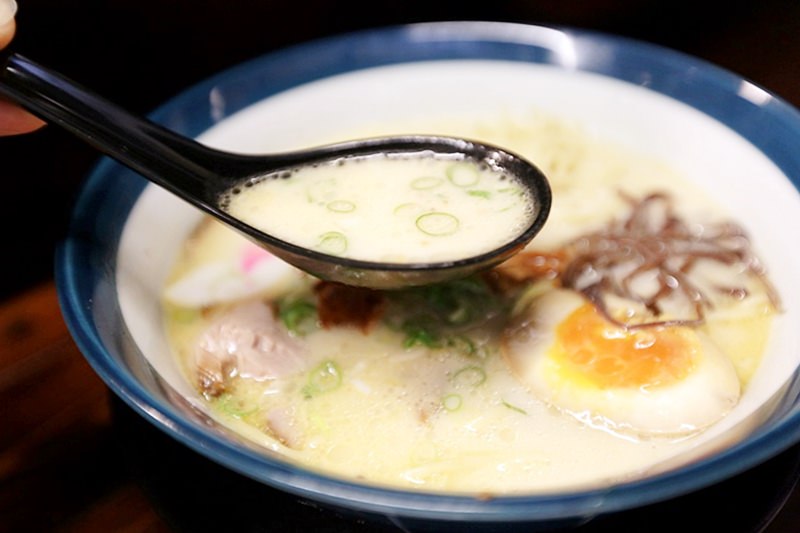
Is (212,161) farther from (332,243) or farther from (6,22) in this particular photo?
(6,22)

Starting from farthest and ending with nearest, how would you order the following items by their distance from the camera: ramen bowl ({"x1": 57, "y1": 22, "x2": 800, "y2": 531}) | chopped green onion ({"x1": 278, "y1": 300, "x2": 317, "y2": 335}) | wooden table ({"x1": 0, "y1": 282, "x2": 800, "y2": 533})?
chopped green onion ({"x1": 278, "y1": 300, "x2": 317, "y2": 335}) < wooden table ({"x1": 0, "y1": 282, "x2": 800, "y2": 533}) < ramen bowl ({"x1": 57, "y1": 22, "x2": 800, "y2": 531})

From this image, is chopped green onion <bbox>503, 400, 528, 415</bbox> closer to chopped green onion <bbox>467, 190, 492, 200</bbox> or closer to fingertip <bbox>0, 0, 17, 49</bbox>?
chopped green onion <bbox>467, 190, 492, 200</bbox>

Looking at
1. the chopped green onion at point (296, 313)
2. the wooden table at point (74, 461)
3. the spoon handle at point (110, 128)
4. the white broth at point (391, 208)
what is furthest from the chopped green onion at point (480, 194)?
the wooden table at point (74, 461)

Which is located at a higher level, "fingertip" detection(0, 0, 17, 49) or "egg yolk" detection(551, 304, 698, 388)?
"fingertip" detection(0, 0, 17, 49)

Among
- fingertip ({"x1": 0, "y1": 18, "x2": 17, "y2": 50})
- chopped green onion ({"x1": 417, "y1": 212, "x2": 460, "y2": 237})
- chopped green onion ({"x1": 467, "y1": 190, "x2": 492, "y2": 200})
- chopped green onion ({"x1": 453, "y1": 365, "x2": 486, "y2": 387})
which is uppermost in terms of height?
fingertip ({"x1": 0, "y1": 18, "x2": 17, "y2": 50})

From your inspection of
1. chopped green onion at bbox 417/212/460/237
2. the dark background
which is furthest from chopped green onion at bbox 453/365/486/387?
the dark background

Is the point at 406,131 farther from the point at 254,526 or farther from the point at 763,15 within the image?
the point at 763,15
